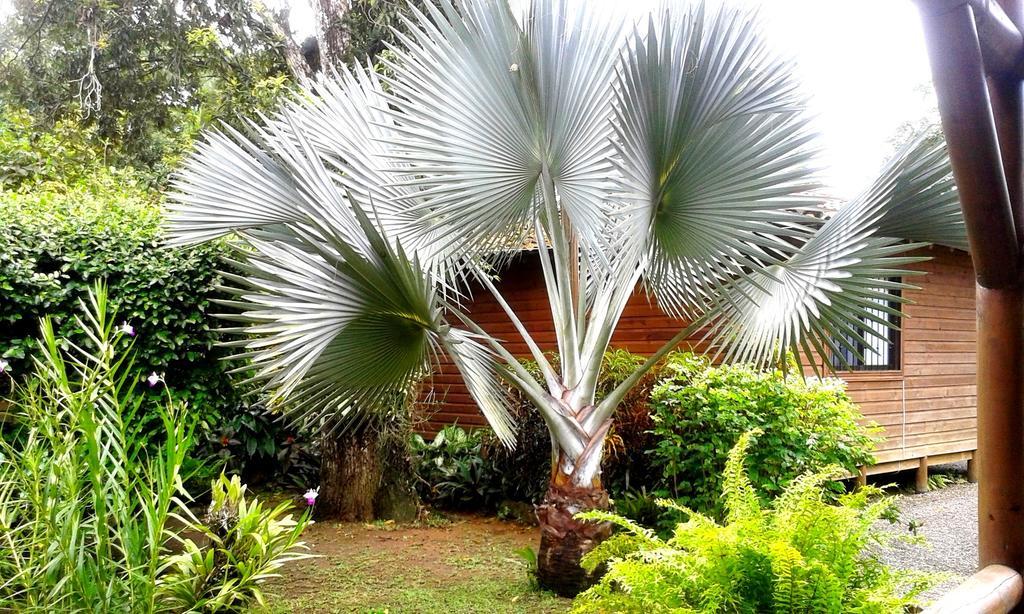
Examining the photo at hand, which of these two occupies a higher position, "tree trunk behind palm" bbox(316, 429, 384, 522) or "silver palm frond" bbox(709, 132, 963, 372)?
"silver palm frond" bbox(709, 132, 963, 372)

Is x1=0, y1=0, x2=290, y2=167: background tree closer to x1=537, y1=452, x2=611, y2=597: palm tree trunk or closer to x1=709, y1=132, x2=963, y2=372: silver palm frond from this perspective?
x1=537, y1=452, x2=611, y2=597: palm tree trunk

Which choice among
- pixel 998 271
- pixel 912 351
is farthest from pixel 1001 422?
pixel 912 351

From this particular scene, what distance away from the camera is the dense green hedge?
4840mm

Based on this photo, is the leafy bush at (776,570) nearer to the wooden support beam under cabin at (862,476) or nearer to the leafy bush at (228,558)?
the leafy bush at (228,558)

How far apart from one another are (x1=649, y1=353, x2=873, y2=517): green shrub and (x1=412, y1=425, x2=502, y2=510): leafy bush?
1939 mm

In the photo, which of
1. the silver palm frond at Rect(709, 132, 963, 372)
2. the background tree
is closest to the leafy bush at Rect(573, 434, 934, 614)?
the silver palm frond at Rect(709, 132, 963, 372)

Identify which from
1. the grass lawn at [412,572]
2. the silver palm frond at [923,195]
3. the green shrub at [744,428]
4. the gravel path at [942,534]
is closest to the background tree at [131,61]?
the grass lawn at [412,572]

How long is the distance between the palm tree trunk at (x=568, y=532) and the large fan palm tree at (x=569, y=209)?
0.01 meters

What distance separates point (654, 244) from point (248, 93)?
29.6 feet

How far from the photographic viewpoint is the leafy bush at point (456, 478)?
7.24m

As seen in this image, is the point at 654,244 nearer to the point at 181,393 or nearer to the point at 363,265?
the point at 363,265

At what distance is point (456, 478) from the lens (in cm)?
743

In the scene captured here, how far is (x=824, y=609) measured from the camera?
6.82 ft

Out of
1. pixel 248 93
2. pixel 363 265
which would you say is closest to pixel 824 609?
pixel 363 265
